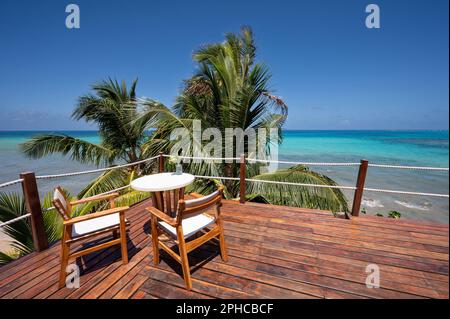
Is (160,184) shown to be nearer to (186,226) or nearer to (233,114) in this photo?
(186,226)

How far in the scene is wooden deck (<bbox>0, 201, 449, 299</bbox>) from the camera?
1.79 m

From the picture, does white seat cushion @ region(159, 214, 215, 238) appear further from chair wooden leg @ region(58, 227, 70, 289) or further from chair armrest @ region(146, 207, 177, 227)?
chair wooden leg @ region(58, 227, 70, 289)

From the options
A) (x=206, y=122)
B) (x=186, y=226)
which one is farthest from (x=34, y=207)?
(x=206, y=122)

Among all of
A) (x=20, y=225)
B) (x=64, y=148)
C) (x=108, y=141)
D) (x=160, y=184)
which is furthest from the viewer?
(x=108, y=141)

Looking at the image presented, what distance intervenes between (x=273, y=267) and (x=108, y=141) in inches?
244

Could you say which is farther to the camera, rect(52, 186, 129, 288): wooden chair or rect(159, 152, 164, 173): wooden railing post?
rect(159, 152, 164, 173): wooden railing post

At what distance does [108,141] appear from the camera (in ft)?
20.4

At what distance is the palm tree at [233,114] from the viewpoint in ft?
13.0

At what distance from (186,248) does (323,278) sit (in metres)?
1.41

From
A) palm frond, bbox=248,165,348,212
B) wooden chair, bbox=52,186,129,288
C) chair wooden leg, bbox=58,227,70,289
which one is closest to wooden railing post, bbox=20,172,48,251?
wooden chair, bbox=52,186,129,288

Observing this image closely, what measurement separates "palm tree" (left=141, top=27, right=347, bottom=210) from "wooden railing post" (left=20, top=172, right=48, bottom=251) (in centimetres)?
263

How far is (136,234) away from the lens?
9.07ft
